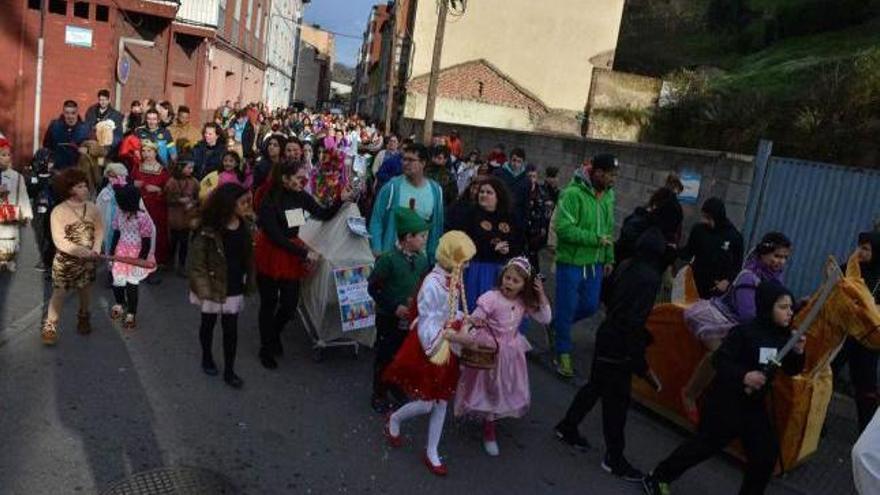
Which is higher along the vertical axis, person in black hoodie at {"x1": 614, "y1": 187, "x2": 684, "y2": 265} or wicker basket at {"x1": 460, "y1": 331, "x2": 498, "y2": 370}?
person in black hoodie at {"x1": 614, "y1": 187, "x2": 684, "y2": 265}

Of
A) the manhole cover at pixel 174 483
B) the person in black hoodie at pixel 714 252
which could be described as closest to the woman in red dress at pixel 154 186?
the manhole cover at pixel 174 483

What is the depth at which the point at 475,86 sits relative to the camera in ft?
101

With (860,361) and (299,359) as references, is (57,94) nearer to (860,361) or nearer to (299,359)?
(299,359)

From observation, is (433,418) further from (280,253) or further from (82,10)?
(82,10)

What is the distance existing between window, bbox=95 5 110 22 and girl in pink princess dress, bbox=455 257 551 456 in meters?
13.5

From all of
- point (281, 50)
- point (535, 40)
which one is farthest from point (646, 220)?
point (281, 50)

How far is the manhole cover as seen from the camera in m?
3.89

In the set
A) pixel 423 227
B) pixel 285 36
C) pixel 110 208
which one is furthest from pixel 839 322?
pixel 285 36

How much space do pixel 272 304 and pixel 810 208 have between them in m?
5.81

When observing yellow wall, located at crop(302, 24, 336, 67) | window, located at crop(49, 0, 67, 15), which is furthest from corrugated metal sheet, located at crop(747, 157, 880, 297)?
→ yellow wall, located at crop(302, 24, 336, 67)

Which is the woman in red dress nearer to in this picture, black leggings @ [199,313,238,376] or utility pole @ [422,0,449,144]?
black leggings @ [199,313,238,376]

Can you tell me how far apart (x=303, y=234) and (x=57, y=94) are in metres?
11.1

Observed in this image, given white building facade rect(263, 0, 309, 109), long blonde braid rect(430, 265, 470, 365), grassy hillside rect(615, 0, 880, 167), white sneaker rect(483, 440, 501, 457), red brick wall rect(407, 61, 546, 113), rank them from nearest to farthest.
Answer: long blonde braid rect(430, 265, 470, 365)
white sneaker rect(483, 440, 501, 457)
grassy hillside rect(615, 0, 880, 167)
red brick wall rect(407, 61, 546, 113)
white building facade rect(263, 0, 309, 109)

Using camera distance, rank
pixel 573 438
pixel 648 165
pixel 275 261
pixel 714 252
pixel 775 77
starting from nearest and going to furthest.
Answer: pixel 573 438 → pixel 275 261 → pixel 714 252 → pixel 648 165 → pixel 775 77
